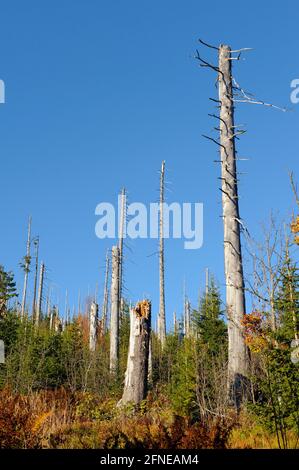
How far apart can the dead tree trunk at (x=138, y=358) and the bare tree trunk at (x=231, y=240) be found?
233cm

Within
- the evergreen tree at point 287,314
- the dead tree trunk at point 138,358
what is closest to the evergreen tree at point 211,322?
the dead tree trunk at point 138,358

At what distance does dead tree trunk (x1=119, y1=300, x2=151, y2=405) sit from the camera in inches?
517

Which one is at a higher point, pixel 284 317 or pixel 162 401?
pixel 284 317

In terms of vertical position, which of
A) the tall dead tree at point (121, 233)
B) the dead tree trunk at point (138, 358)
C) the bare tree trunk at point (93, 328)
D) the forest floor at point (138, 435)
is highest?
the tall dead tree at point (121, 233)

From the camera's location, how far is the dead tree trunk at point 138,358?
13141 mm

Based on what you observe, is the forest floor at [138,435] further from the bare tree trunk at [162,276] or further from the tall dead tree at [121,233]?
the tall dead tree at [121,233]

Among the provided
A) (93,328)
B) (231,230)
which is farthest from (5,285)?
(231,230)

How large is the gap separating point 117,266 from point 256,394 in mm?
15697

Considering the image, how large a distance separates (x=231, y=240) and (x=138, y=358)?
12.3 ft

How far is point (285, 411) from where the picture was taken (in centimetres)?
802

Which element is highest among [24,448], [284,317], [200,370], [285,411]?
[284,317]

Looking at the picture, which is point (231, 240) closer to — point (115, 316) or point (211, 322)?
point (211, 322)
